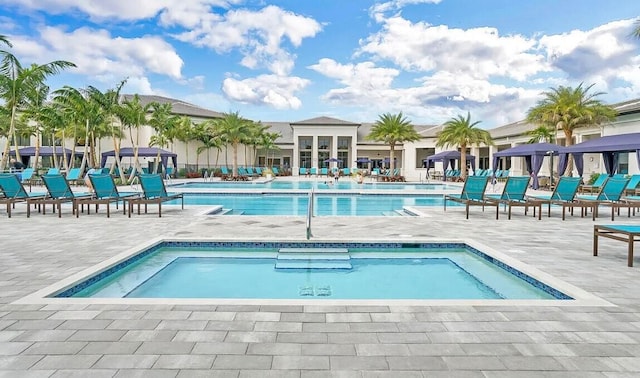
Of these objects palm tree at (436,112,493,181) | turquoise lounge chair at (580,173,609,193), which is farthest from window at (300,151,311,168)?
turquoise lounge chair at (580,173,609,193)

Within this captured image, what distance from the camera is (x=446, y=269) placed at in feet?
19.1

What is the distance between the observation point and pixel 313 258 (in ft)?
19.6

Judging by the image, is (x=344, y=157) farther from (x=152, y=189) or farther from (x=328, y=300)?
(x=328, y=300)

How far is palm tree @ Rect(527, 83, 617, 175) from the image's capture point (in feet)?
73.5

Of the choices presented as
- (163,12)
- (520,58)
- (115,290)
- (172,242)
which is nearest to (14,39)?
(163,12)

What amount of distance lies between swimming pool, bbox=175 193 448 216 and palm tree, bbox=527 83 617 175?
10.7 metres

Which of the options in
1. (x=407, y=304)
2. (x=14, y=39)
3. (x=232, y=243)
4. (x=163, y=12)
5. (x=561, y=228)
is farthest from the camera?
(x=163, y=12)

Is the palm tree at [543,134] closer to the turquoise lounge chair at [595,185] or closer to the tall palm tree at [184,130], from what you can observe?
the turquoise lounge chair at [595,185]

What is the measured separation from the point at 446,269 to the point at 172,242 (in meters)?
4.04

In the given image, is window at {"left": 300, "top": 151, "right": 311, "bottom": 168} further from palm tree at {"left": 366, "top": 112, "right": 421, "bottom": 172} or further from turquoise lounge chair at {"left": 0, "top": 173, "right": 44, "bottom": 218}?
turquoise lounge chair at {"left": 0, "top": 173, "right": 44, "bottom": 218}

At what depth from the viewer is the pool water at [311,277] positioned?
4684 mm

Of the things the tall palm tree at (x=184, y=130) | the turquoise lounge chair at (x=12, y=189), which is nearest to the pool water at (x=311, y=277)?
the turquoise lounge chair at (x=12, y=189)

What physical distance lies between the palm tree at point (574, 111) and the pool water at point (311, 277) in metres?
19.9

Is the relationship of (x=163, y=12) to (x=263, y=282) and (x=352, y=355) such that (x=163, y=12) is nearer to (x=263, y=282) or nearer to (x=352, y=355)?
(x=263, y=282)
